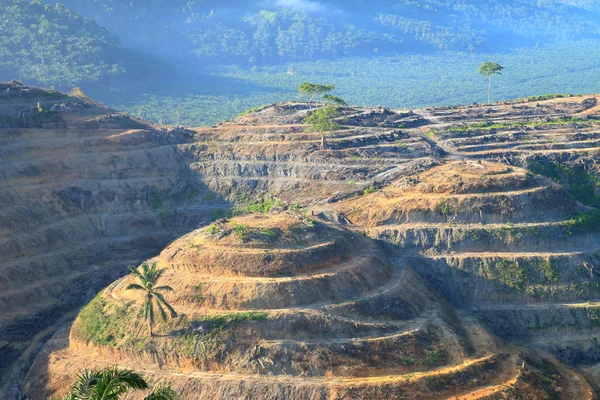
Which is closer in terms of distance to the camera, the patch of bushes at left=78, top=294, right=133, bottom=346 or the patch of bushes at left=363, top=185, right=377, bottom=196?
the patch of bushes at left=78, top=294, right=133, bottom=346

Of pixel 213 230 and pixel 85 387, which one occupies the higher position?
pixel 213 230

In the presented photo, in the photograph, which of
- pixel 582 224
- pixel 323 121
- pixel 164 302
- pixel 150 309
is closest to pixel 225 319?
pixel 164 302

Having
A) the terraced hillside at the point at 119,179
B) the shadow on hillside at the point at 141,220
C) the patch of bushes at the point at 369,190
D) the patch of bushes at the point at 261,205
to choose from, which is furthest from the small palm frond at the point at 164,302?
the patch of bushes at the point at 369,190

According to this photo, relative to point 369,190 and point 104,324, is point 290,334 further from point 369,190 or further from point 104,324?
point 369,190

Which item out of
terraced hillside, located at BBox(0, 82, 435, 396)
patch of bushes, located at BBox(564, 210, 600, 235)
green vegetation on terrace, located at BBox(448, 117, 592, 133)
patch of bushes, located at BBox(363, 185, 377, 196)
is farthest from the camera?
green vegetation on terrace, located at BBox(448, 117, 592, 133)

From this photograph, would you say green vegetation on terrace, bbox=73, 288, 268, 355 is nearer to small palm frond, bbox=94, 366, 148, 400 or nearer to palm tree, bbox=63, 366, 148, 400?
palm tree, bbox=63, 366, 148, 400

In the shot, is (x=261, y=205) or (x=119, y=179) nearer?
(x=261, y=205)

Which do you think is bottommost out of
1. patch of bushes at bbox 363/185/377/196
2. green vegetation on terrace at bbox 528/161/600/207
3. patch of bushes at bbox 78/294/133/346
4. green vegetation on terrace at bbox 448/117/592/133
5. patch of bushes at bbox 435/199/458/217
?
patch of bushes at bbox 78/294/133/346

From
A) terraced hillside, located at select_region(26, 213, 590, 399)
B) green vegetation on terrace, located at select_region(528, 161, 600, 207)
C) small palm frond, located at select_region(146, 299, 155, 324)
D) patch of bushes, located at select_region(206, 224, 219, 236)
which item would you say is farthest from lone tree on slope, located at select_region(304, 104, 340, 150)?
small palm frond, located at select_region(146, 299, 155, 324)

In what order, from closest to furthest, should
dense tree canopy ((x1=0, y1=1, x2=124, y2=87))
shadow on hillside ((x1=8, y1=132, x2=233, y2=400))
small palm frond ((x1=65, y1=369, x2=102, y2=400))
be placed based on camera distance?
small palm frond ((x1=65, y1=369, x2=102, y2=400)), shadow on hillside ((x1=8, y1=132, x2=233, y2=400)), dense tree canopy ((x1=0, y1=1, x2=124, y2=87))
